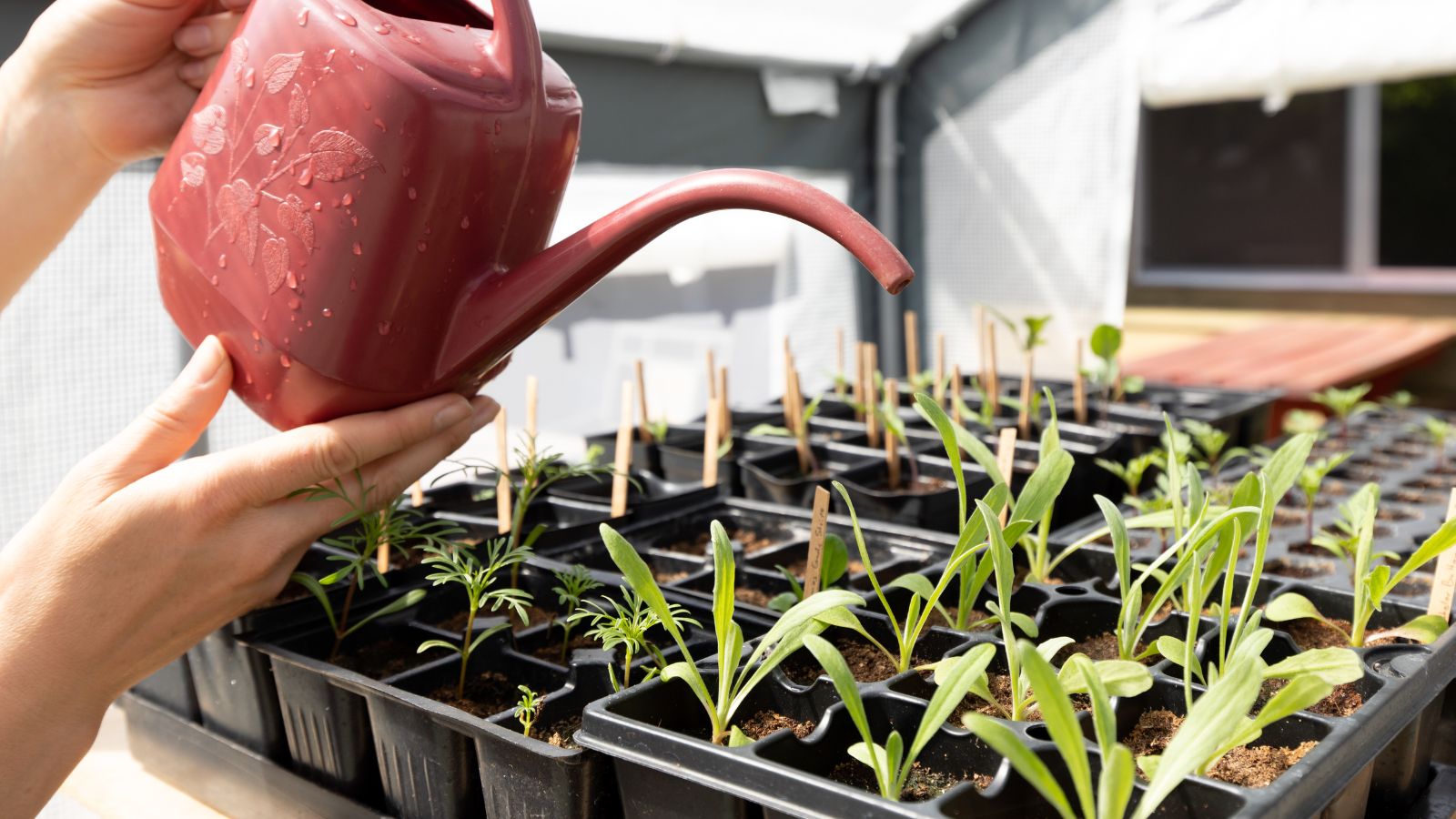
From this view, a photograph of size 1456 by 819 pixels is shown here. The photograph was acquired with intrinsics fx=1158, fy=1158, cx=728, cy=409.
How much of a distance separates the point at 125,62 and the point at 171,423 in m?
0.31

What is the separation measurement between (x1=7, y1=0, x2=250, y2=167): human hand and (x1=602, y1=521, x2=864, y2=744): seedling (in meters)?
0.44

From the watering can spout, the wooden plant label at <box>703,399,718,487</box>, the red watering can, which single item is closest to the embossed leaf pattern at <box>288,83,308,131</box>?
the red watering can

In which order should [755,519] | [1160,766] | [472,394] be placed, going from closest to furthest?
[1160,766] < [472,394] < [755,519]

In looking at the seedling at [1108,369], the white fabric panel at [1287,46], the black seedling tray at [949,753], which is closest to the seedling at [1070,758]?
the black seedling tray at [949,753]

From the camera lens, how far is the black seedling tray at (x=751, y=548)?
872mm

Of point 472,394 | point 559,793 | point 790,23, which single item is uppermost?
point 790,23

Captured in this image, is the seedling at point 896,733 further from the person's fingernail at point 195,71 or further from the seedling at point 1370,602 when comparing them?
the person's fingernail at point 195,71

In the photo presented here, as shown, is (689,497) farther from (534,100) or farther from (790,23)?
(790,23)

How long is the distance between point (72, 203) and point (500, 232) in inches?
16.4

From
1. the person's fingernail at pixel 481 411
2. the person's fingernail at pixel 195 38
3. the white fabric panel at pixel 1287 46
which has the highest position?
the white fabric panel at pixel 1287 46

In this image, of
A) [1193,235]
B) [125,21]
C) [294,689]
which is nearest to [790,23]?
[125,21]

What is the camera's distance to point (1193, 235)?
13.9ft

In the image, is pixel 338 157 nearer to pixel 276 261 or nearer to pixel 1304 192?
pixel 276 261

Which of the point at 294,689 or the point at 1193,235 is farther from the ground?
the point at 1193,235
